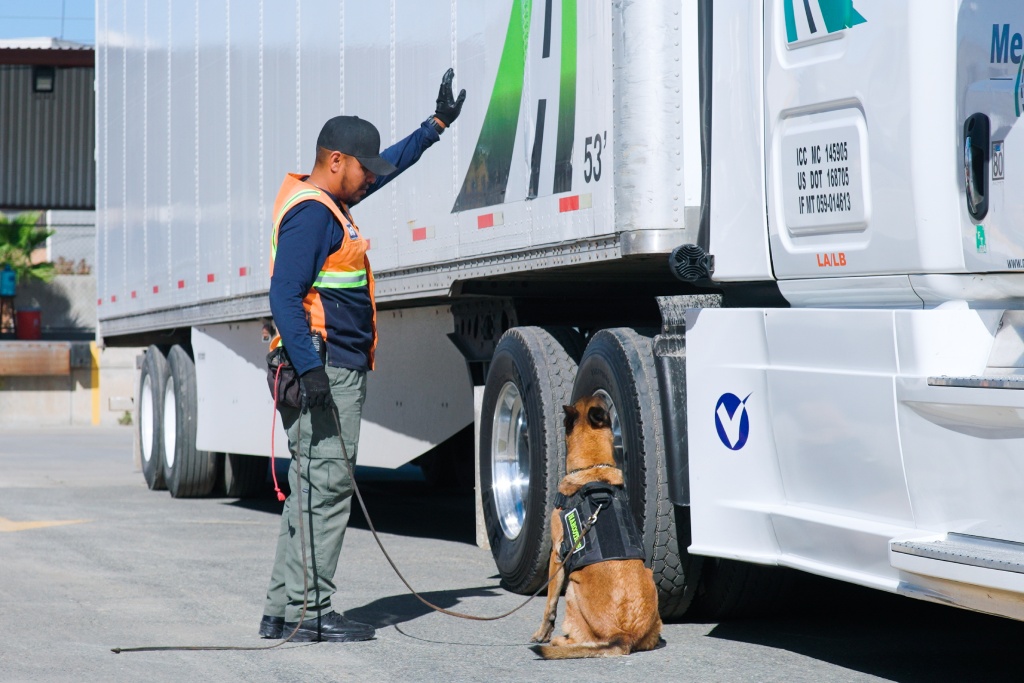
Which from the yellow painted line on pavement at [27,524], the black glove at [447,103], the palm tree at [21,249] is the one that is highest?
the palm tree at [21,249]

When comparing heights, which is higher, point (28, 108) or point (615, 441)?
point (28, 108)

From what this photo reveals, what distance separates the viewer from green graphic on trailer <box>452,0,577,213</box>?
6438 mm

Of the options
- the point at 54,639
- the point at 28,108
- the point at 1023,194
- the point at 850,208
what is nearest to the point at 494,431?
the point at 54,639

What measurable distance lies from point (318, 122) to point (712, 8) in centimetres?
403

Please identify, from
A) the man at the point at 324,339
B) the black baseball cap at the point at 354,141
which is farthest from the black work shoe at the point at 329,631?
the black baseball cap at the point at 354,141

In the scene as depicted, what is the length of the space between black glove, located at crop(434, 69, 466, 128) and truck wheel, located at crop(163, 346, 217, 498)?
616 centimetres

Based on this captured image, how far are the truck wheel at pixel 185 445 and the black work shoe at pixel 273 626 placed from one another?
691cm

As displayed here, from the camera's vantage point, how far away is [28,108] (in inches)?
1218

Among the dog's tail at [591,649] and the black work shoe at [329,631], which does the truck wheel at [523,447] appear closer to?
the black work shoe at [329,631]

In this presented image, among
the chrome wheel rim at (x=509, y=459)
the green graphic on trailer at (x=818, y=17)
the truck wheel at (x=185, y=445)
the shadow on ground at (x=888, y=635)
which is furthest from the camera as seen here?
the truck wheel at (x=185, y=445)

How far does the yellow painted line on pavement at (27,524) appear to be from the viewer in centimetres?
1023

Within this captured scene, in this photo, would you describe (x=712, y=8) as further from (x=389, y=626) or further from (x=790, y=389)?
(x=389, y=626)

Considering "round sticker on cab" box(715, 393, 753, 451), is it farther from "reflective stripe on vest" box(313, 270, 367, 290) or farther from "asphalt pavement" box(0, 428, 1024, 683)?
"reflective stripe on vest" box(313, 270, 367, 290)

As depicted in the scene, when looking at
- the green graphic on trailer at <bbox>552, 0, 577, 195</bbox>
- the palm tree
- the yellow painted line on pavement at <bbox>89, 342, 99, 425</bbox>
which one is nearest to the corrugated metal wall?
Result: the palm tree
